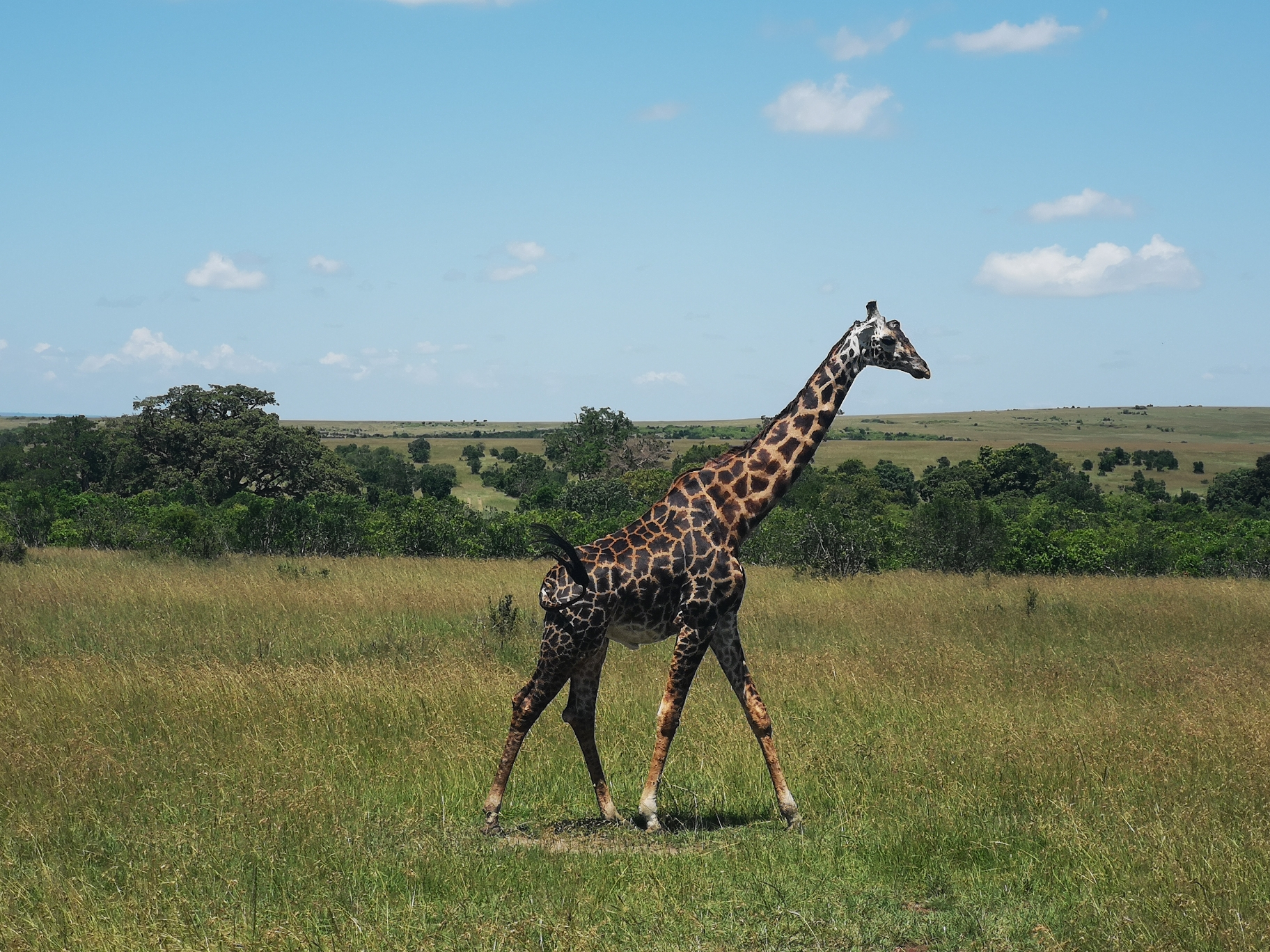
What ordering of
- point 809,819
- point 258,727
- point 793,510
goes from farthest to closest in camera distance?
1. point 793,510
2. point 258,727
3. point 809,819

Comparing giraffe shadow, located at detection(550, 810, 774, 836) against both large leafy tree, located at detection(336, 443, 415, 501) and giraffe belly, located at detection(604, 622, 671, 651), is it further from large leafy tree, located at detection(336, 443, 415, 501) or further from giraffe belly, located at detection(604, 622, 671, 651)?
large leafy tree, located at detection(336, 443, 415, 501)

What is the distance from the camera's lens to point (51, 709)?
30.2 feet

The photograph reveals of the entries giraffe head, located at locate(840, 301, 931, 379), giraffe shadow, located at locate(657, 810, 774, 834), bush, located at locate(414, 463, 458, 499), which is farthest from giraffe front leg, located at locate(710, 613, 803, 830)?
bush, located at locate(414, 463, 458, 499)

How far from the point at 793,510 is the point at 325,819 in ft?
67.8

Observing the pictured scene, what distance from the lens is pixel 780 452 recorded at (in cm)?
784

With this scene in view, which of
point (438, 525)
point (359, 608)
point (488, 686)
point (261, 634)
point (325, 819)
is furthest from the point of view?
point (438, 525)

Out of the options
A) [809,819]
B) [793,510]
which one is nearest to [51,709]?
[809,819]

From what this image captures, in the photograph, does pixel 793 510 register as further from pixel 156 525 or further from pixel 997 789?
pixel 997 789

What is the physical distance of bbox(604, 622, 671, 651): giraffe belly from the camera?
24.0 ft

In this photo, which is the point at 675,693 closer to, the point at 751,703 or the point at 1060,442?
the point at 751,703

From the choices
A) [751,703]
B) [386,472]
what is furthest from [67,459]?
[751,703]

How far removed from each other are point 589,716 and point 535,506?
94.0 feet

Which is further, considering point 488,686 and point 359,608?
point 359,608

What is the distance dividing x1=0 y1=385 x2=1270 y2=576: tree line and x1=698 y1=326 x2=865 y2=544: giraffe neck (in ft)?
39.9
